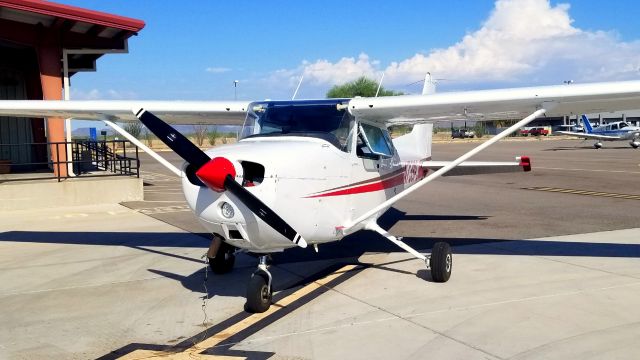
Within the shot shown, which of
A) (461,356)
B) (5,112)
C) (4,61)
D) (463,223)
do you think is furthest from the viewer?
(4,61)

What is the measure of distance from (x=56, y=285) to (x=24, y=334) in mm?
1973

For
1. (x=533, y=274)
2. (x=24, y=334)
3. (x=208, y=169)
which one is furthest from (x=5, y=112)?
(x=533, y=274)

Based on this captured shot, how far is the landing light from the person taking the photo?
207 inches

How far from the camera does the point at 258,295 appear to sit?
5.83 meters

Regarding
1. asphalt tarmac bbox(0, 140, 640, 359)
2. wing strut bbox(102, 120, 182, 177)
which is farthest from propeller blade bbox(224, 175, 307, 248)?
wing strut bbox(102, 120, 182, 177)

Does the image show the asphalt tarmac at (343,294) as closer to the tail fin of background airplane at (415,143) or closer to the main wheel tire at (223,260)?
the main wheel tire at (223,260)

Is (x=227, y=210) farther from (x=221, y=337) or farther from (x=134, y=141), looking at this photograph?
(x=134, y=141)

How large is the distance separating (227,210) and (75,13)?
1185 centimetres

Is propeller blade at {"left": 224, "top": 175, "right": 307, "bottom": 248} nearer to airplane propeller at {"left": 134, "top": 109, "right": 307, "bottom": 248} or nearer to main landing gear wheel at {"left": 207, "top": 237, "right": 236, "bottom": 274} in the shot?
airplane propeller at {"left": 134, "top": 109, "right": 307, "bottom": 248}

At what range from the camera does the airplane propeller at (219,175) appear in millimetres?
4965

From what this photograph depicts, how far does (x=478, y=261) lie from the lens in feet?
26.1

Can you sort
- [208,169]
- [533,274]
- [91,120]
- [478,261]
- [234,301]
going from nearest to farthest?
[208,169] < [234,301] < [533,274] < [478,261] < [91,120]

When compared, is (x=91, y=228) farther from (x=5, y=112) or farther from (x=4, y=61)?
(x=4, y=61)

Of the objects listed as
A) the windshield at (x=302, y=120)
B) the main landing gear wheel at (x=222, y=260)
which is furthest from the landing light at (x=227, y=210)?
the main landing gear wheel at (x=222, y=260)
